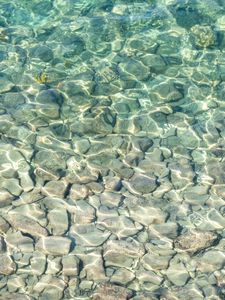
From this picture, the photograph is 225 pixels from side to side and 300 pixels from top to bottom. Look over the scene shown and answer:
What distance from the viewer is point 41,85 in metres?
9.42

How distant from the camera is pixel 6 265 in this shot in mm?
6547

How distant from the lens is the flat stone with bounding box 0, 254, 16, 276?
21.3ft

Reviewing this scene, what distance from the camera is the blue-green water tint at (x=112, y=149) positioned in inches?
260

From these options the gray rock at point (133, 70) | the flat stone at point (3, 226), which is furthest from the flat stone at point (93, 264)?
the gray rock at point (133, 70)

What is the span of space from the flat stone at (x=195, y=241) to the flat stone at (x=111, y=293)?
40.0 inches

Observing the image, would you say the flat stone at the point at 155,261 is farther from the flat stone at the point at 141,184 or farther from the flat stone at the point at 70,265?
the flat stone at the point at 141,184

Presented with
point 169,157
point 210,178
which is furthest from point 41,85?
point 210,178

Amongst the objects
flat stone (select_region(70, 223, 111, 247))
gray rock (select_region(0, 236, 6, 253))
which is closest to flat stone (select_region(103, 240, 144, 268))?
flat stone (select_region(70, 223, 111, 247))

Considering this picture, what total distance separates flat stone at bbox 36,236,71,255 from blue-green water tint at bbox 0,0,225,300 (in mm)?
16

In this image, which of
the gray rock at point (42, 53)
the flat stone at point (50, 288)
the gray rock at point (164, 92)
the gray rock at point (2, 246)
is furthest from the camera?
the gray rock at point (42, 53)

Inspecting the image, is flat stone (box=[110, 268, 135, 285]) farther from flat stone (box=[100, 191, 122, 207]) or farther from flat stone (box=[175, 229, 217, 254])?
flat stone (box=[100, 191, 122, 207])

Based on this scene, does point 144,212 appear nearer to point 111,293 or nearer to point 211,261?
point 211,261

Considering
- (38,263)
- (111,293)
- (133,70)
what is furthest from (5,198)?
(133,70)

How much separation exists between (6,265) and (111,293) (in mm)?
1374
